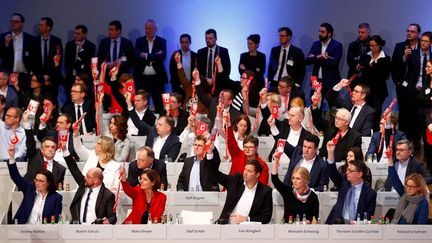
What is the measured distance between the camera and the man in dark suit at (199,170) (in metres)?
11.0

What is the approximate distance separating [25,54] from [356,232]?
6.40 meters

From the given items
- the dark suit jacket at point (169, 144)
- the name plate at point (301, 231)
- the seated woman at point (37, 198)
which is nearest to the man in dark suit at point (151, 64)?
the dark suit jacket at point (169, 144)

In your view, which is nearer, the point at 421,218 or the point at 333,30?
the point at 421,218

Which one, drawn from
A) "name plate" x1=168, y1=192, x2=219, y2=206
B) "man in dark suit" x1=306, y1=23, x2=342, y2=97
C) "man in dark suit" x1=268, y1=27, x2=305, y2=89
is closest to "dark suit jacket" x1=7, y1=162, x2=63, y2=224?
"name plate" x1=168, y1=192, x2=219, y2=206

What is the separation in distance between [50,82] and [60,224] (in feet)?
16.7

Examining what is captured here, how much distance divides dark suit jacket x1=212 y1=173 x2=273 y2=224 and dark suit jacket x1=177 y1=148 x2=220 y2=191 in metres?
0.33

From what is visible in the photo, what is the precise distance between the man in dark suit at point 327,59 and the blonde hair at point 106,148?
4.09m

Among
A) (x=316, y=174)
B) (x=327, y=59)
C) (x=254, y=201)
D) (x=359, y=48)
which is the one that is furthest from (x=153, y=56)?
(x=254, y=201)

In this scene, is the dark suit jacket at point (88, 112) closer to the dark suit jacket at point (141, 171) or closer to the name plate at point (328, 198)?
the dark suit jacket at point (141, 171)

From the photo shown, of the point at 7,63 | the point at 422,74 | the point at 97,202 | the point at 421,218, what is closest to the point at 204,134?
the point at 97,202

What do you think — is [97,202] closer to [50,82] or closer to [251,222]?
[251,222]

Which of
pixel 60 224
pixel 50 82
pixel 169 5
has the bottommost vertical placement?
pixel 60 224

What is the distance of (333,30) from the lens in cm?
1545

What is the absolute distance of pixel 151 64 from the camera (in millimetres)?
14984
